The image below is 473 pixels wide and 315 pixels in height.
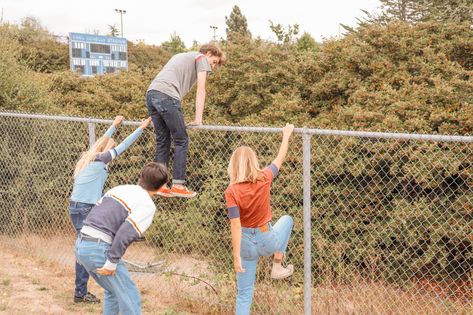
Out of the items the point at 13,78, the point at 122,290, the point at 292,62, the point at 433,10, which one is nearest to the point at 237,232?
the point at 122,290

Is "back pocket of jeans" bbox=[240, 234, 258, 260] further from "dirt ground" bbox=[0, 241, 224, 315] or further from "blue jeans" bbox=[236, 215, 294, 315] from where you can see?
"dirt ground" bbox=[0, 241, 224, 315]

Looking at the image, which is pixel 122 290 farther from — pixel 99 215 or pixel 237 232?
pixel 237 232

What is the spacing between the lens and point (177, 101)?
17.1 feet

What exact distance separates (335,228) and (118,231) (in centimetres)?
328

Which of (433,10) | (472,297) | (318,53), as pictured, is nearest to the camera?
(472,297)

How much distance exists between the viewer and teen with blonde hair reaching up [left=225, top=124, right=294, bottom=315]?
391cm

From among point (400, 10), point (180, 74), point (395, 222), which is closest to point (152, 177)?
point (180, 74)

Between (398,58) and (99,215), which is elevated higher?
(398,58)

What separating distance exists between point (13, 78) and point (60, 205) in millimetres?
2745

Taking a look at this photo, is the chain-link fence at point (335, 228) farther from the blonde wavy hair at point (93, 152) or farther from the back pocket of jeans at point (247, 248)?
the back pocket of jeans at point (247, 248)

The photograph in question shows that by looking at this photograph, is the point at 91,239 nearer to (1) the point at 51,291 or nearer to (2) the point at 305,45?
(1) the point at 51,291

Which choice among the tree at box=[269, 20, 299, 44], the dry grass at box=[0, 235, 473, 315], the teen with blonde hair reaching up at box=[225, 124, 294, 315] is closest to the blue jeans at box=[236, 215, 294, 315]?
the teen with blonde hair reaching up at box=[225, 124, 294, 315]

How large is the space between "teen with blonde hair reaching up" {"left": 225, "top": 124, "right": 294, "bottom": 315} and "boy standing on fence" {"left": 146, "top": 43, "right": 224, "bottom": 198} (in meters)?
1.23

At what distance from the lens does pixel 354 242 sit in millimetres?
6098
